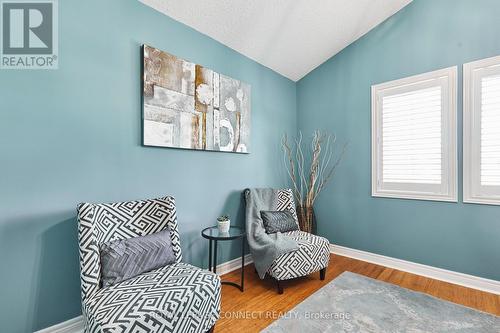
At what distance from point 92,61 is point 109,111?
0.36 metres

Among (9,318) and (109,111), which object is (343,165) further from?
(9,318)

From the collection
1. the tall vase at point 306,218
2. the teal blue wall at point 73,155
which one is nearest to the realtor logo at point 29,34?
the teal blue wall at point 73,155

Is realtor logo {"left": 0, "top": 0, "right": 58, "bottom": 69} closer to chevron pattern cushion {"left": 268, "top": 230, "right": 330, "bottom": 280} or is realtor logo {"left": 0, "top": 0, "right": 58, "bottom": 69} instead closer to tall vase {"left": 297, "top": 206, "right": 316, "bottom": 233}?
chevron pattern cushion {"left": 268, "top": 230, "right": 330, "bottom": 280}

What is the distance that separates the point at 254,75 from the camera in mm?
3027

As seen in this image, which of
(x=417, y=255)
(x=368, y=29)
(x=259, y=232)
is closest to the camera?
(x=259, y=232)

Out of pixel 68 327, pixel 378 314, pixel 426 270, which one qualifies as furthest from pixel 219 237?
pixel 426 270

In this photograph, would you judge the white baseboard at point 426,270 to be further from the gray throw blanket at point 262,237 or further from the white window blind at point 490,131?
the gray throw blanket at point 262,237

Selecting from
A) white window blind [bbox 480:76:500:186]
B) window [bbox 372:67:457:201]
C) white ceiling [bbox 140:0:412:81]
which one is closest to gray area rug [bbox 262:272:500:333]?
window [bbox 372:67:457:201]

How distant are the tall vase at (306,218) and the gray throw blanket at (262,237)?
56 centimetres

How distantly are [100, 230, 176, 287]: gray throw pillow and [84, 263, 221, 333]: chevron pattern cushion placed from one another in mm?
50

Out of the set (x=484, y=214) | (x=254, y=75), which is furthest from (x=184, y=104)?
(x=484, y=214)

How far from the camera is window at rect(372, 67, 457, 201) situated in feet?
8.20

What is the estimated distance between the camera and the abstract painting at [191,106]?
2.05 metres

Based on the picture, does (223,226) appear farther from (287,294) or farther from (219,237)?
(287,294)
